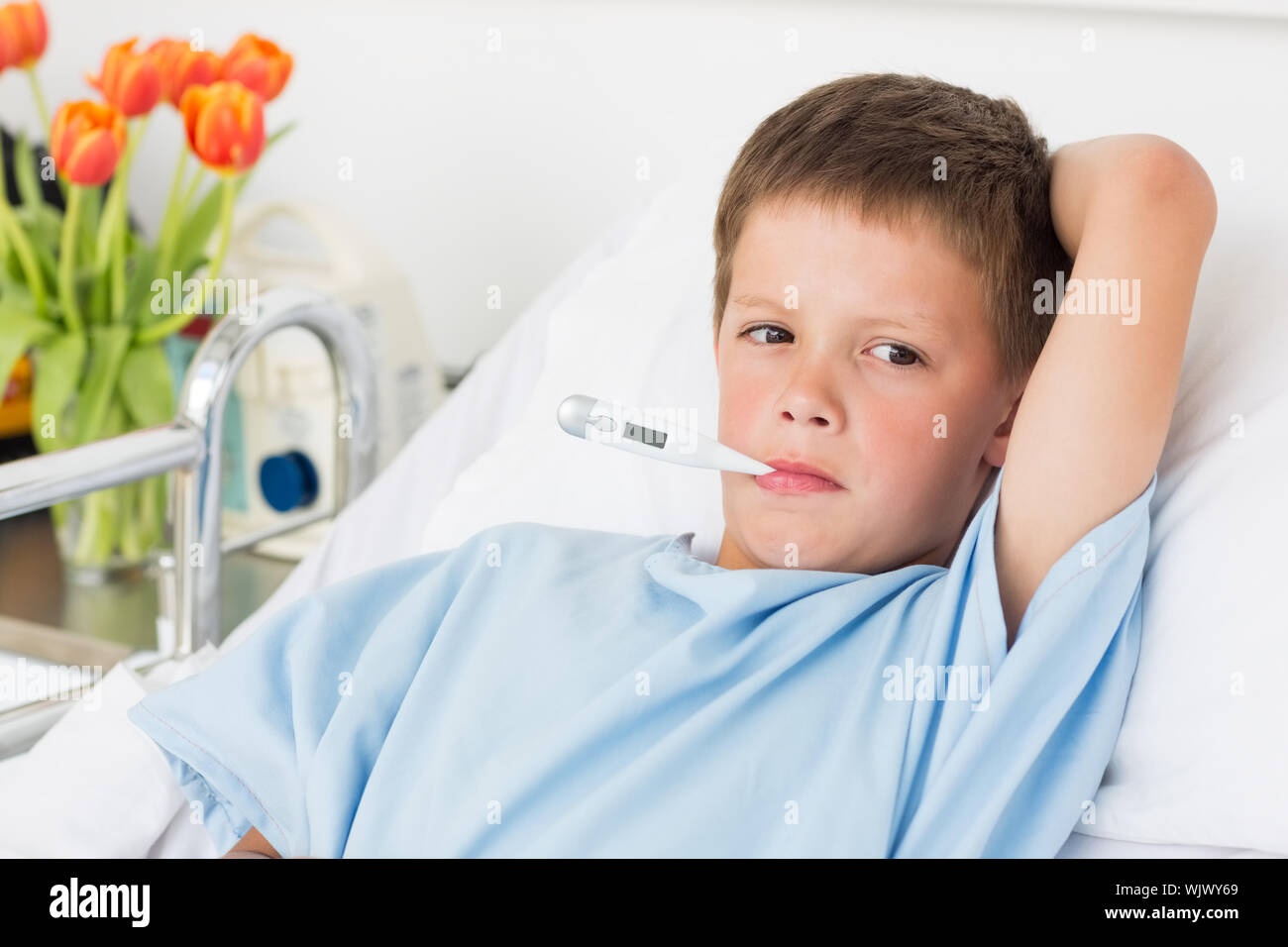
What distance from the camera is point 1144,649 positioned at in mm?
623

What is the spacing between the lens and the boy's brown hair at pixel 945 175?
0.68 metres

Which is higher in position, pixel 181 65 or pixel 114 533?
pixel 181 65

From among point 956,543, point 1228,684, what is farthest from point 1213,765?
point 956,543

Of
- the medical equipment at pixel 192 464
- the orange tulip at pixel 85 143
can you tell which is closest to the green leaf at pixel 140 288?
the orange tulip at pixel 85 143

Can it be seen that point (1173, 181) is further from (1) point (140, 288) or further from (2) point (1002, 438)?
(1) point (140, 288)

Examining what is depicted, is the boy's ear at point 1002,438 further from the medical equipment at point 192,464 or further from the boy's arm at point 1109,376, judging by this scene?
the medical equipment at point 192,464

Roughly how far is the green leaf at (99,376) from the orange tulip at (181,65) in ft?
0.73

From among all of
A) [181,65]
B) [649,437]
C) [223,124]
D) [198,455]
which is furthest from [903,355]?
[181,65]

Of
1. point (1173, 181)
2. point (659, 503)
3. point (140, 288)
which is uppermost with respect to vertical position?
point (1173, 181)

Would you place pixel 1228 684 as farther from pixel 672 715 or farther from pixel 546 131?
pixel 546 131

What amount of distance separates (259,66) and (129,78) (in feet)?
0.36

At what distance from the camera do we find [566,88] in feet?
4.20

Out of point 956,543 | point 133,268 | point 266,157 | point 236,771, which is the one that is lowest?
point 236,771

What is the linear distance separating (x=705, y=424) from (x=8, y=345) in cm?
68
